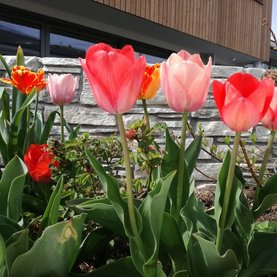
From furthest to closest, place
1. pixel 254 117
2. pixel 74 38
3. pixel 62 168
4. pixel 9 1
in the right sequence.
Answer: pixel 74 38, pixel 9 1, pixel 62 168, pixel 254 117

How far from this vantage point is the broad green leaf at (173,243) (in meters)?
1.03

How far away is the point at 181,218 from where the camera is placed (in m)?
1.08

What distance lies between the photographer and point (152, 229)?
0.92m

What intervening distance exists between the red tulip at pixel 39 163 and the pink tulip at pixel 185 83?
51cm

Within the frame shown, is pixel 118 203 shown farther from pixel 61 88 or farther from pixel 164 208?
pixel 61 88

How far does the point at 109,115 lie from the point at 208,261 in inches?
113

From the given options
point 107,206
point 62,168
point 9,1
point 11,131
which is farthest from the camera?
point 9,1

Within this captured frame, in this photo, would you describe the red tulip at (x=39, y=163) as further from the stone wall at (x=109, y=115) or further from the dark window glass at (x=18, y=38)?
the dark window glass at (x=18, y=38)

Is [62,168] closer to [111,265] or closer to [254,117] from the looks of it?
[111,265]

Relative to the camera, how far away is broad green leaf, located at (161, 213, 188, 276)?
3.38ft

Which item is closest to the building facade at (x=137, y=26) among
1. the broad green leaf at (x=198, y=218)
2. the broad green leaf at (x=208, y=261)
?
the broad green leaf at (x=198, y=218)

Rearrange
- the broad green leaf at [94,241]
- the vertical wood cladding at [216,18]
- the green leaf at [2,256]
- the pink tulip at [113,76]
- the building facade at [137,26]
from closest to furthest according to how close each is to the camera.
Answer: the pink tulip at [113,76] < the green leaf at [2,256] < the broad green leaf at [94,241] < the building facade at [137,26] < the vertical wood cladding at [216,18]

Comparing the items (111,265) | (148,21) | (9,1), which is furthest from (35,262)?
(148,21)

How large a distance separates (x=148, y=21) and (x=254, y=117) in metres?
6.91
